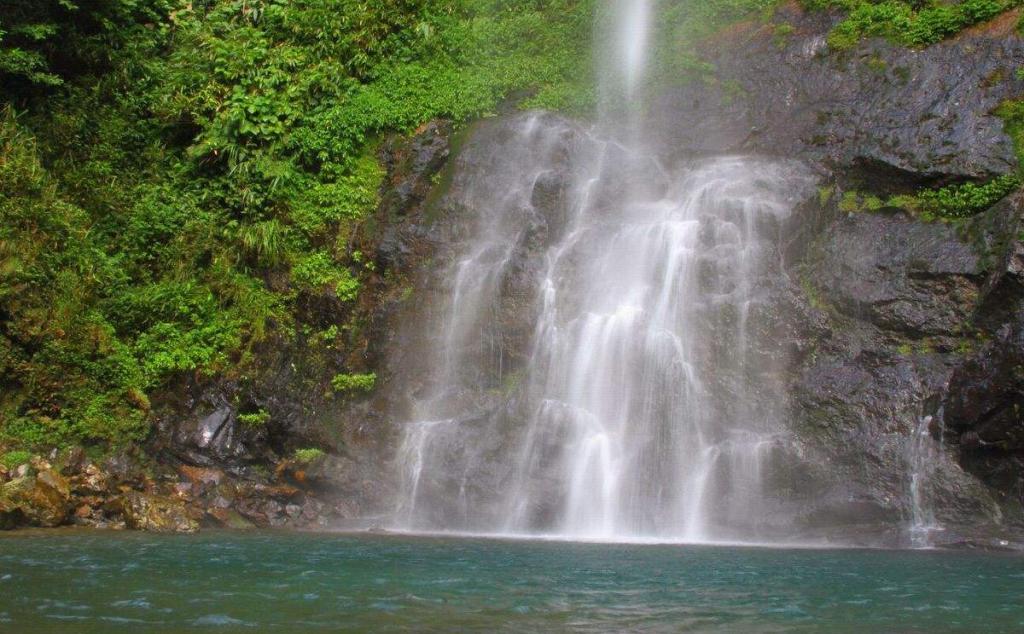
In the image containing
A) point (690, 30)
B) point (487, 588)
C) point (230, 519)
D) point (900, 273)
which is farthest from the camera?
point (690, 30)

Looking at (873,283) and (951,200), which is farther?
(951,200)

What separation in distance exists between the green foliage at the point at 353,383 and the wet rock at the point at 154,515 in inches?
127

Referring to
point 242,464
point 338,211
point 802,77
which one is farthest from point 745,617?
point 802,77

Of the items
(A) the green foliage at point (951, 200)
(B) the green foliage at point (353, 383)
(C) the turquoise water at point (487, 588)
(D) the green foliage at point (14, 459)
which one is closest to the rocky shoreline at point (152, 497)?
(D) the green foliage at point (14, 459)

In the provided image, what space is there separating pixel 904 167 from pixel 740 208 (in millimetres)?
2920

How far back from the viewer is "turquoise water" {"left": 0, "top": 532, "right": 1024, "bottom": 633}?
20.3ft

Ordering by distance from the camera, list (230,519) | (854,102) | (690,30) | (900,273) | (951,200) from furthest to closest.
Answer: (690,30), (854,102), (951,200), (900,273), (230,519)

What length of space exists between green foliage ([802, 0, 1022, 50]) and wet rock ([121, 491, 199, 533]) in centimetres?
1515

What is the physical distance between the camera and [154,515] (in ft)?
40.4

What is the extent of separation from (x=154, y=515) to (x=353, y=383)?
3816 mm

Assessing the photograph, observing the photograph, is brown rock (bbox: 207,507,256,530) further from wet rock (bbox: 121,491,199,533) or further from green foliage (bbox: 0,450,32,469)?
green foliage (bbox: 0,450,32,469)

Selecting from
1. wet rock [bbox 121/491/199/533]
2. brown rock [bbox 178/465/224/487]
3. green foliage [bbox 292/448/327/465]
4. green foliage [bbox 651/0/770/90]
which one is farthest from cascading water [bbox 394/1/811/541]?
green foliage [bbox 651/0/770/90]

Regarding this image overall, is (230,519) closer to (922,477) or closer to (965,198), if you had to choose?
(922,477)

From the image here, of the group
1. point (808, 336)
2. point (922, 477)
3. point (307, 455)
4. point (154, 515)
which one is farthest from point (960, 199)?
point (154, 515)
